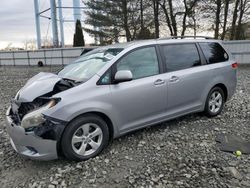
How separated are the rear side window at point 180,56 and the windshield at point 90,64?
2.91 feet

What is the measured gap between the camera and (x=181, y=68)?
420 cm

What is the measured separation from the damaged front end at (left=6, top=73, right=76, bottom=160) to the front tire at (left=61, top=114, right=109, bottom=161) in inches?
4.8

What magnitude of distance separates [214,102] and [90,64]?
262 centimetres

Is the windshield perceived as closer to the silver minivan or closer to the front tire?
the silver minivan

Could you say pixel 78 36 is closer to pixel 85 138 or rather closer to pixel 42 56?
pixel 42 56

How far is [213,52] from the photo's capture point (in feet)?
15.8

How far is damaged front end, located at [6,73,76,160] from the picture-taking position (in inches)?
116

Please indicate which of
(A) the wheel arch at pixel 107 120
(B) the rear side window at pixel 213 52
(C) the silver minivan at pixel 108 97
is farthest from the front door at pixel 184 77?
(A) the wheel arch at pixel 107 120

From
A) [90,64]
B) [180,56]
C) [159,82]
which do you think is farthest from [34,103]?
[180,56]

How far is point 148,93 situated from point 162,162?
1.06 m

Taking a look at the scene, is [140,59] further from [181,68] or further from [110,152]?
[110,152]

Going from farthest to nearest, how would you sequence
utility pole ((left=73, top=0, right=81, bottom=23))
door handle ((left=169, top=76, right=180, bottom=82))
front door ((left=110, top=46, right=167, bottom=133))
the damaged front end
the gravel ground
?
utility pole ((left=73, top=0, right=81, bottom=23)) < door handle ((left=169, top=76, right=180, bottom=82)) < front door ((left=110, top=46, right=167, bottom=133)) < the damaged front end < the gravel ground

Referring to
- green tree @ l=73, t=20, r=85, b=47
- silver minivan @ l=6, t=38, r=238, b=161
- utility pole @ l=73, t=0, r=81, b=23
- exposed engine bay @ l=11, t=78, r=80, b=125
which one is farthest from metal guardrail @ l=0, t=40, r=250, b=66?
exposed engine bay @ l=11, t=78, r=80, b=125

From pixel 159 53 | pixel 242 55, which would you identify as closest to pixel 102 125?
pixel 159 53
